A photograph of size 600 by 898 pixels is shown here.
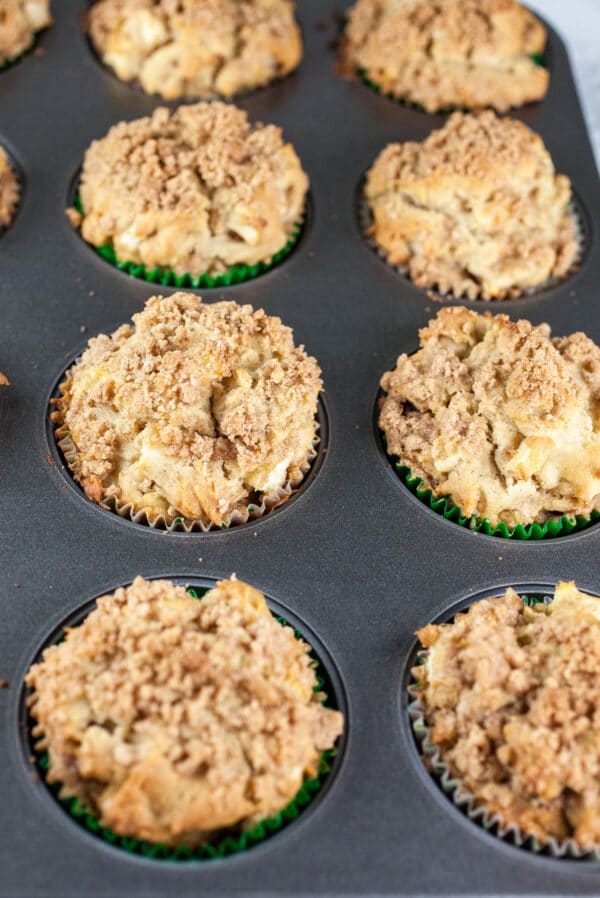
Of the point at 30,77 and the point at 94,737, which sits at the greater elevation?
the point at 30,77

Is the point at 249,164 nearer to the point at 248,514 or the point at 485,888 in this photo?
the point at 248,514

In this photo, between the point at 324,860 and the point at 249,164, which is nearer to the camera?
the point at 324,860

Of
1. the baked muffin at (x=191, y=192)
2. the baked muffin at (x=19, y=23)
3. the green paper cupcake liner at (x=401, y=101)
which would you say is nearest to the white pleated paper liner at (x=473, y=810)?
the baked muffin at (x=191, y=192)

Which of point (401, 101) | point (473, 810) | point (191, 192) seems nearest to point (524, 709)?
point (473, 810)

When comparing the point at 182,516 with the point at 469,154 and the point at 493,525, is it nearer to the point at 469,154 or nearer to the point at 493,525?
the point at 493,525

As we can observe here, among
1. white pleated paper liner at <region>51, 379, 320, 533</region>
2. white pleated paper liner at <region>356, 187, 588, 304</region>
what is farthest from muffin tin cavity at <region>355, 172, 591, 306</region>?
white pleated paper liner at <region>51, 379, 320, 533</region>

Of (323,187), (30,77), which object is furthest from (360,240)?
(30,77)

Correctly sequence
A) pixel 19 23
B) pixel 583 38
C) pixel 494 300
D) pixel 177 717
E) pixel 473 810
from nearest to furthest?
pixel 177 717, pixel 473 810, pixel 494 300, pixel 19 23, pixel 583 38
